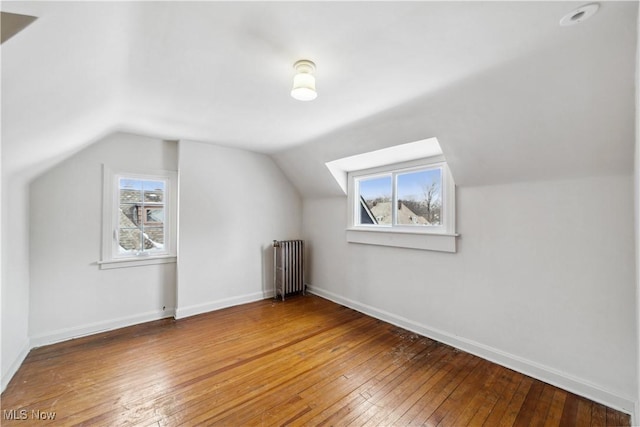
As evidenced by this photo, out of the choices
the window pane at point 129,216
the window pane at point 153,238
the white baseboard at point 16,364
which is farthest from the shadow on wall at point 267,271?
the white baseboard at point 16,364

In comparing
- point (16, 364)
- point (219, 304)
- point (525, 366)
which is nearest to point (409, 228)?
point (525, 366)

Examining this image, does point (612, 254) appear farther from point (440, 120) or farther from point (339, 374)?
point (339, 374)

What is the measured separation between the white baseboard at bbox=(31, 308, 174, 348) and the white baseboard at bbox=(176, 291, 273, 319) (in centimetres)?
18

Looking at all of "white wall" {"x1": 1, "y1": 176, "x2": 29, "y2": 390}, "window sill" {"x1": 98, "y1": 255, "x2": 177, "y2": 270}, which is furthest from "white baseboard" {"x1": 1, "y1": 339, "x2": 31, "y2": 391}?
"window sill" {"x1": 98, "y1": 255, "x2": 177, "y2": 270}

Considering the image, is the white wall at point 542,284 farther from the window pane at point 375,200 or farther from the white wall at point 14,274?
the white wall at point 14,274

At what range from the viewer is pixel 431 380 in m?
2.08

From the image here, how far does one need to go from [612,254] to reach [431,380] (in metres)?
1.59

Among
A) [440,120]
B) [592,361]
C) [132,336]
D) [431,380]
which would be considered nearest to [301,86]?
[440,120]

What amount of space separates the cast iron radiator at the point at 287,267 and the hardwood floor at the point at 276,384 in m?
1.16

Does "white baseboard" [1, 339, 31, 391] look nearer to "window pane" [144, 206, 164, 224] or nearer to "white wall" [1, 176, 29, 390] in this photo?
"white wall" [1, 176, 29, 390]

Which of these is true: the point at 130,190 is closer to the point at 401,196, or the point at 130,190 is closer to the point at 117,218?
the point at 117,218

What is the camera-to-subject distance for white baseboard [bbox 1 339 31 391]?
195 centimetres

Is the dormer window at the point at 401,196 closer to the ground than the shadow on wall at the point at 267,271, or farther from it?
farther from it

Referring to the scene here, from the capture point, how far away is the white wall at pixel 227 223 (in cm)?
335
